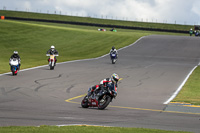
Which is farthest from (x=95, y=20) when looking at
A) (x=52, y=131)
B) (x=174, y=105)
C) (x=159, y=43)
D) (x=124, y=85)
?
(x=52, y=131)

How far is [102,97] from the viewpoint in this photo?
1455 cm

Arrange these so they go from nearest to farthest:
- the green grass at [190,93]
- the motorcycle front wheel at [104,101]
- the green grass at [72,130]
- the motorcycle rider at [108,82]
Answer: the green grass at [72,130]
the motorcycle front wheel at [104,101]
the motorcycle rider at [108,82]
the green grass at [190,93]

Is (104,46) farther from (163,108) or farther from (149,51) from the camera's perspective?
(163,108)

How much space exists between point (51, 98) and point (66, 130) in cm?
764

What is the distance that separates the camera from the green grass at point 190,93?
58.2 feet

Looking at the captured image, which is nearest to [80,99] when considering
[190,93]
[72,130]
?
[190,93]

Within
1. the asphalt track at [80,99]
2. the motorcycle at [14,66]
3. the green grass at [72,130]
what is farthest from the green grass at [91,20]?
the green grass at [72,130]

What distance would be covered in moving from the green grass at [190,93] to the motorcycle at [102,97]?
4175 mm

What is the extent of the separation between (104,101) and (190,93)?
7.54 metres

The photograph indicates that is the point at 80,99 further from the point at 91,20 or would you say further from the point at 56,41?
the point at 91,20

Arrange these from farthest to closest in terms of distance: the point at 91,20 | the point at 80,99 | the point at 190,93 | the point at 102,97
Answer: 1. the point at 91,20
2. the point at 190,93
3. the point at 80,99
4. the point at 102,97

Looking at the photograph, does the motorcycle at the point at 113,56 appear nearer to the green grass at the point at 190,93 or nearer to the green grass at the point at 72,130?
the green grass at the point at 190,93

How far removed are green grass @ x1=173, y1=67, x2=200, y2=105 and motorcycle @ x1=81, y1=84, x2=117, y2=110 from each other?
418cm

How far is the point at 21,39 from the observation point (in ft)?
196
